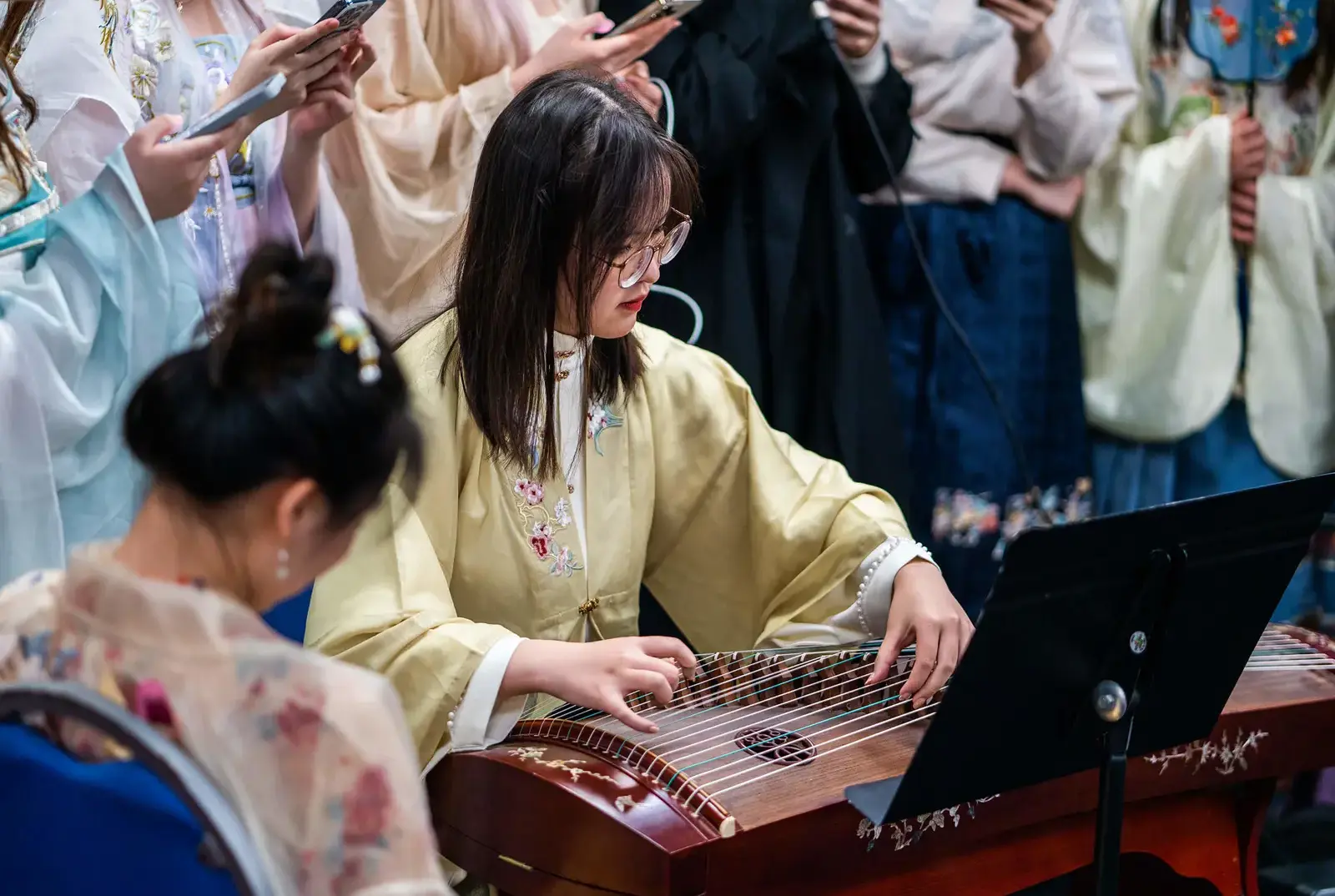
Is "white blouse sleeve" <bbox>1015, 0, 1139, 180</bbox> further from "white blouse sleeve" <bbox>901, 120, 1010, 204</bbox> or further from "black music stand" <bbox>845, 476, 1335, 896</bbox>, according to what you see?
"black music stand" <bbox>845, 476, 1335, 896</bbox>

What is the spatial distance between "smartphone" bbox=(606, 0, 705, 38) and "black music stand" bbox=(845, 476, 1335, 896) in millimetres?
1169

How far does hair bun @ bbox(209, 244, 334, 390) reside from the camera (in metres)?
0.99

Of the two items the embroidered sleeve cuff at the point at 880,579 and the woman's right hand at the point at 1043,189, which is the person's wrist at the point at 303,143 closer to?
the embroidered sleeve cuff at the point at 880,579

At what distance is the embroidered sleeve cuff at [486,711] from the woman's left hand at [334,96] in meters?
0.84

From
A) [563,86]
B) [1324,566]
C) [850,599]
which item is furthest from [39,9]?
[1324,566]

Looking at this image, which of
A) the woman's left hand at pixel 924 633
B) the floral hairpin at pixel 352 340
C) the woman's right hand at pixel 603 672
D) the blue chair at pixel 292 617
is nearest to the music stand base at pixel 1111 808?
the woman's left hand at pixel 924 633

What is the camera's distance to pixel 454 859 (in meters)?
1.45

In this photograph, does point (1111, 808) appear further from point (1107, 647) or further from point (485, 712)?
point (485, 712)

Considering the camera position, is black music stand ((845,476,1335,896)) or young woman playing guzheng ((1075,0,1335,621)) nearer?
black music stand ((845,476,1335,896))

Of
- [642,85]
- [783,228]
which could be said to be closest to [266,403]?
[642,85]

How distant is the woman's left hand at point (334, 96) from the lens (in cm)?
189

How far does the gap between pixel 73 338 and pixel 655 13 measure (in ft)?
3.20

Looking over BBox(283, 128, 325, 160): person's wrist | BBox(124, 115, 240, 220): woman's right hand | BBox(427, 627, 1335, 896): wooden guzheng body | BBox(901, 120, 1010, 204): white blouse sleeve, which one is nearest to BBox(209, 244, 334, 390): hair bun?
BBox(427, 627, 1335, 896): wooden guzheng body

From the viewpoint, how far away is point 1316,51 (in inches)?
115
